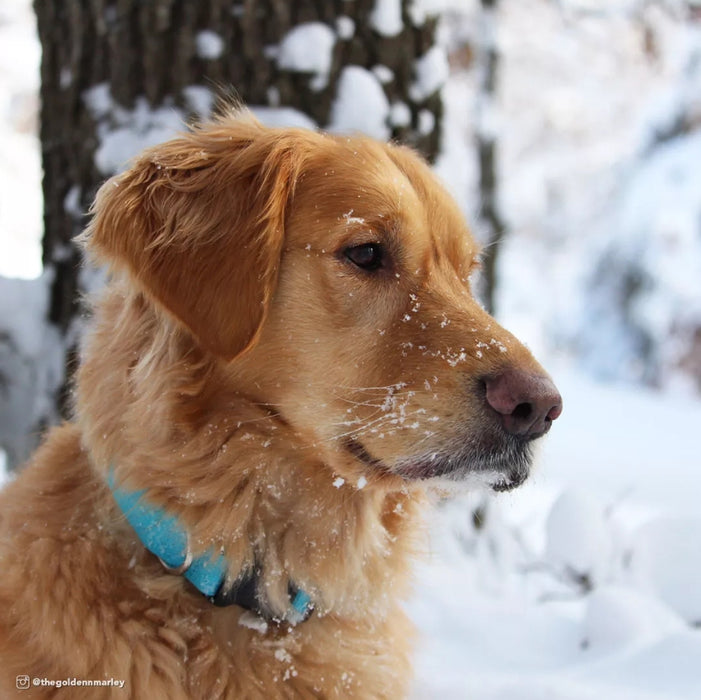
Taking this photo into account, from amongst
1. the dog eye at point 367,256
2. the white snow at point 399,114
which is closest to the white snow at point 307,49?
the white snow at point 399,114

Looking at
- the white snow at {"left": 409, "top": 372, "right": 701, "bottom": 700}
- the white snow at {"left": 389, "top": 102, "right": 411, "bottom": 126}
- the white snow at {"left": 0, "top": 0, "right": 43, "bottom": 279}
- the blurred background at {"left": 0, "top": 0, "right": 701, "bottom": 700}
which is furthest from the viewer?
the white snow at {"left": 0, "top": 0, "right": 43, "bottom": 279}

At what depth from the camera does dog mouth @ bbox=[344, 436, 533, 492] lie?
2.14 metres

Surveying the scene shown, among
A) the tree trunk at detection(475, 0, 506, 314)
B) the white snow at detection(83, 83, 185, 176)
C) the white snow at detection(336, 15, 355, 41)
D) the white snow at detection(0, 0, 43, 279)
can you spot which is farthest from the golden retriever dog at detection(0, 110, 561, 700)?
the white snow at detection(0, 0, 43, 279)

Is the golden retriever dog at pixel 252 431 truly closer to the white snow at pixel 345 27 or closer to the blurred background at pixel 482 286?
the blurred background at pixel 482 286

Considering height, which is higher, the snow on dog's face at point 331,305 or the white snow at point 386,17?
the white snow at point 386,17

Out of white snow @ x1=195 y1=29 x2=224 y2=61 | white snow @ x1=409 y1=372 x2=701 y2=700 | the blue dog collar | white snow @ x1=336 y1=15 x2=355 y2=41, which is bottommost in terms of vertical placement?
white snow @ x1=409 y1=372 x2=701 y2=700

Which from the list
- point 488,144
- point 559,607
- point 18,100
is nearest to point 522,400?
point 559,607

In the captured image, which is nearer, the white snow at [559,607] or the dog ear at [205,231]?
the dog ear at [205,231]

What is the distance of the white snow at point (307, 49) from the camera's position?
3.51 metres

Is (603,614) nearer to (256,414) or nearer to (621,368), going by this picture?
(256,414)

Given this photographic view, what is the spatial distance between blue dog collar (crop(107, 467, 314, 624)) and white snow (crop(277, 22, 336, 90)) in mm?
2096

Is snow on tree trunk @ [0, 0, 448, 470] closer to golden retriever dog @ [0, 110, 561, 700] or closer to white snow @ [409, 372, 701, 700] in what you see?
golden retriever dog @ [0, 110, 561, 700]

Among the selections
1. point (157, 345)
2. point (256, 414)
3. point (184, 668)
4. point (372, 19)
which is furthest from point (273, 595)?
point (372, 19)

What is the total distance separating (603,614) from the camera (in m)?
3.40
